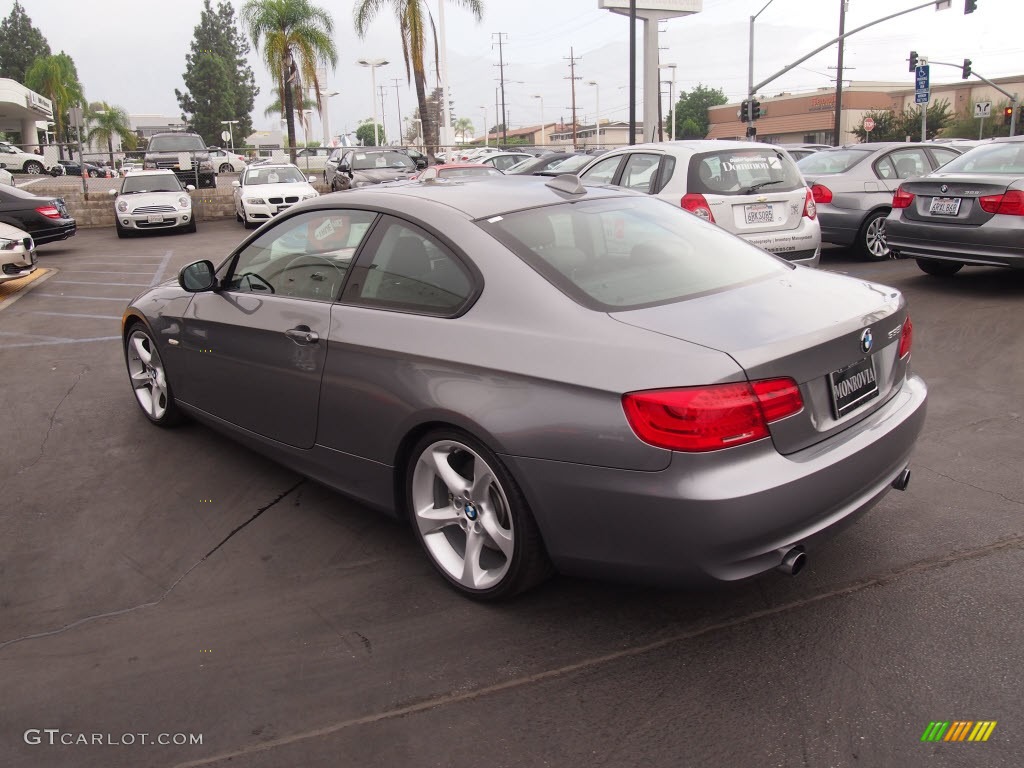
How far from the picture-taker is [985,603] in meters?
3.04

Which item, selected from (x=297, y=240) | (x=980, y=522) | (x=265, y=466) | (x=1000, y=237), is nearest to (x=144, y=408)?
(x=265, y=466)

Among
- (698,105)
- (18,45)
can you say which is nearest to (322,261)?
(18,45)

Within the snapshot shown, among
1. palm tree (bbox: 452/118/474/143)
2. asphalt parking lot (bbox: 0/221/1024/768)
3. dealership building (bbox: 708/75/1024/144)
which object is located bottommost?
asphalt parking lot (bbox: 0/221/1024/768)

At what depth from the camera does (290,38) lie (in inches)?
1415

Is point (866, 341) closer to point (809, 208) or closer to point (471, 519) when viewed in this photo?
point (471, 519)

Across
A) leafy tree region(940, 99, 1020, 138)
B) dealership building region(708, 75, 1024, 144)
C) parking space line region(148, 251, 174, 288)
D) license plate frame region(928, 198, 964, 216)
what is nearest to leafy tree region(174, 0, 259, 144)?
dealership building region(708, 75, 1024, 144)

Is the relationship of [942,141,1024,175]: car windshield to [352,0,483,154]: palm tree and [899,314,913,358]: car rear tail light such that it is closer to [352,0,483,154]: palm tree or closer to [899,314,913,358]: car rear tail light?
[899,314,913,358]: car rear tail light

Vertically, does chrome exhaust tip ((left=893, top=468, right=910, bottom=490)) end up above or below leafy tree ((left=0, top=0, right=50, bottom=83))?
below

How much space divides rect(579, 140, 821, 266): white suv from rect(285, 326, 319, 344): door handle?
521 cm

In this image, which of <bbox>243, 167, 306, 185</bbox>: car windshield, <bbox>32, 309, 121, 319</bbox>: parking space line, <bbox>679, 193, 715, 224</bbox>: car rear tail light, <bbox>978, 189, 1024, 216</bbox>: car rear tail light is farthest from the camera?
<bbox>243, 167, 306, 185</bbox>: car windshield

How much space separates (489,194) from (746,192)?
17.8 ft

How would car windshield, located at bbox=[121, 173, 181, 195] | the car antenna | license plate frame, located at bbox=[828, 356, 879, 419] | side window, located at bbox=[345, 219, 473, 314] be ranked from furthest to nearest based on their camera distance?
car windshield, located at bbox=[121, 173, 181, 195]
the car antenna
side window, located at bbox=[345, 219, 473, 314]
license plate frame, located at bbox=[828, 356, 879, 419]

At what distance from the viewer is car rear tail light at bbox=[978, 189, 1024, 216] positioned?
7.90 metres

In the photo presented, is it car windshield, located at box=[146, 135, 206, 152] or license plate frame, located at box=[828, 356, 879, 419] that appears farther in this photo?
car windshield, located at box=[146, 135, 206, 152]
